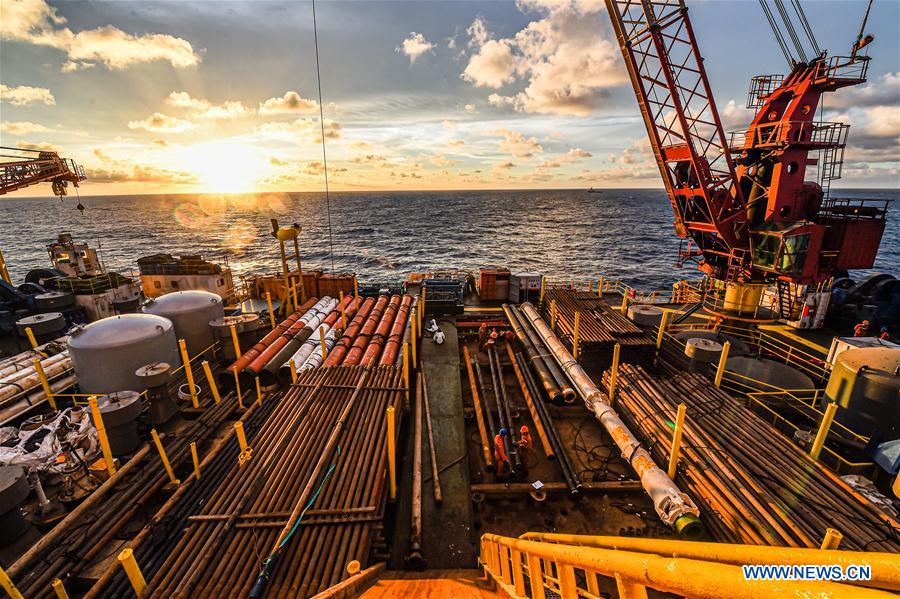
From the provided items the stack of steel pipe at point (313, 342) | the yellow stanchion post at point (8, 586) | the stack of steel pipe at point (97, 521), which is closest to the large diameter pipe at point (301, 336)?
the stack of steel pipe at point (313, 342)

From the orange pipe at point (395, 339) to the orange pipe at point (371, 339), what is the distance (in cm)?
32

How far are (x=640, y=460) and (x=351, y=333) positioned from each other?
11686 millimetres

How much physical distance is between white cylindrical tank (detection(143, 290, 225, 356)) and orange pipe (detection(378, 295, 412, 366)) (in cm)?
798

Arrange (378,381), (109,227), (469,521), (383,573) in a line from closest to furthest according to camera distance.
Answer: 1. (383,573)
2. (469,521)
3. (378,381)
4. (109,227)

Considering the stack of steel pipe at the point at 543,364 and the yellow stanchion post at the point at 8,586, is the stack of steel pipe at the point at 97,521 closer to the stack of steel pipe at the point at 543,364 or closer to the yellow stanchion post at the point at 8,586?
the yellow stanchion post at the point at 8,586

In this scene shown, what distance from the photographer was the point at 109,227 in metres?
119

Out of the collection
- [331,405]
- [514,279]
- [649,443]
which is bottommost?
[649,443]

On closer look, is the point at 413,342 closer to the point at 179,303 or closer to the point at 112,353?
the point at 112,353

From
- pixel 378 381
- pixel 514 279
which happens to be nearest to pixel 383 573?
pixel 378 381

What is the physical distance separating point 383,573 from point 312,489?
2.11 meters

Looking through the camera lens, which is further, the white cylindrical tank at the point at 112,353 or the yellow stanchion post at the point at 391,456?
the white cylindrical tank at the point at 112,353

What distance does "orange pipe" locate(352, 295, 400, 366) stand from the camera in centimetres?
1358

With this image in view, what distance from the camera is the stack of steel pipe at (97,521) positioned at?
6.66 meters

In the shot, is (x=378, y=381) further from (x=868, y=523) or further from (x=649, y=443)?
(x=868, y=523)
